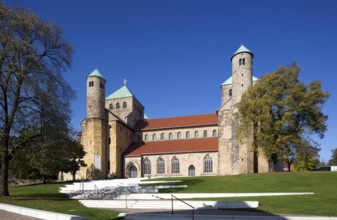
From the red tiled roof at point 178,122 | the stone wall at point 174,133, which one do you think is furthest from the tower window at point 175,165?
the red tiled roof at point 178,122

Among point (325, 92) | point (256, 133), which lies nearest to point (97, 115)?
point (256, 133)

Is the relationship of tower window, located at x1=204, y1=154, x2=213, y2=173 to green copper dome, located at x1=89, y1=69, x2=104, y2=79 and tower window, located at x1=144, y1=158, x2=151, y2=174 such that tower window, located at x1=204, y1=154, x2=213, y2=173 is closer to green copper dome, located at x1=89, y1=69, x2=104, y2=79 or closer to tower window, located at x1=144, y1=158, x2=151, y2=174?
tower window, located at x1=144, y1=158, x2=151, y2=174

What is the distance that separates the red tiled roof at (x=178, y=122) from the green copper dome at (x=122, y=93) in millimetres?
6363

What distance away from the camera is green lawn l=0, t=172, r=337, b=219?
1383cm

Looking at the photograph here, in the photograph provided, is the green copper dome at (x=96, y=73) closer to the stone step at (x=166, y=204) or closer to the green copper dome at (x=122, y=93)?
the green copper dome at (x=122, y=93)

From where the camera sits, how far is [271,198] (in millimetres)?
18188

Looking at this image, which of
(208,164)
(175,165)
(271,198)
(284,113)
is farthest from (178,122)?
(271,198)

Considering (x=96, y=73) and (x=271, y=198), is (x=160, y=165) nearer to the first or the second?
(x=96, y=73)

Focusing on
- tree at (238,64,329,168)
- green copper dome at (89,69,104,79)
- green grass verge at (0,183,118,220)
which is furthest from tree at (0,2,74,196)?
green copper dome at (89,69,104,79)

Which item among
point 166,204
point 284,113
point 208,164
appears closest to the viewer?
point 166,204

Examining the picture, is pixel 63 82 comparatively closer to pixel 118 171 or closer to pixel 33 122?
pixel 33 122

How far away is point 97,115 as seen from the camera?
5084cm

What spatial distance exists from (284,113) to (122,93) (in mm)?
36495

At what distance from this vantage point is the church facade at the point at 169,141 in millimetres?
44156
